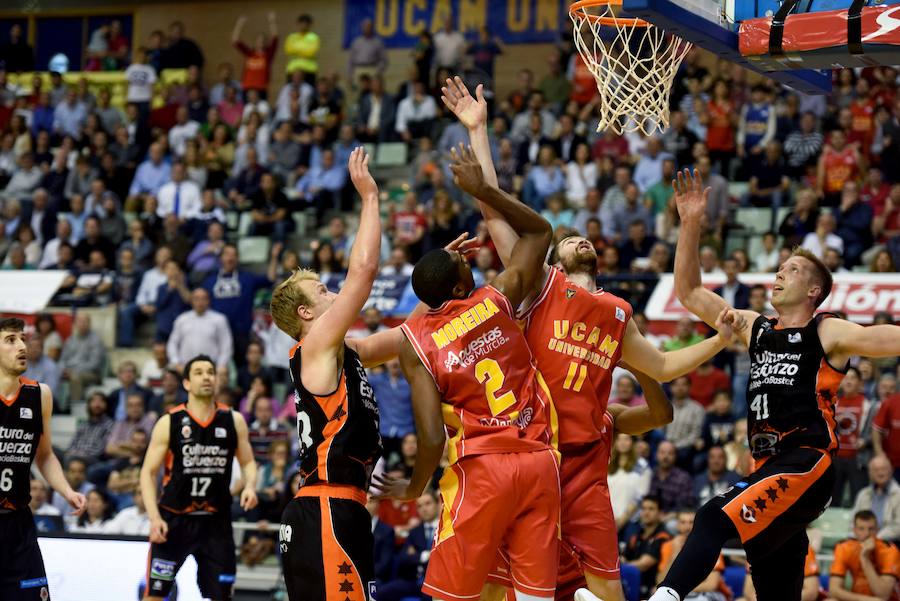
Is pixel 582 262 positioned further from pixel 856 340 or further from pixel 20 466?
pixel 20 466

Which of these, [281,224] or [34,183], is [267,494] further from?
[34,183]

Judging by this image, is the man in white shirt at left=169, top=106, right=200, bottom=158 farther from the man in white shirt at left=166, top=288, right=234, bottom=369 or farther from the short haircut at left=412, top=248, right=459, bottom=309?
the short haircut at left=412, top=248, right=459, bottom=309

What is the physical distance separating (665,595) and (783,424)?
1273 millimetres

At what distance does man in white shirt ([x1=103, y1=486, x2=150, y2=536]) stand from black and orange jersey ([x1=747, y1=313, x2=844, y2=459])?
8.44 meters

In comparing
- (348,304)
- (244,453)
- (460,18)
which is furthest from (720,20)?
(460,18)

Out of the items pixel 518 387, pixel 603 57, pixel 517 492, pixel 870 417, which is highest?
pixel 603 57

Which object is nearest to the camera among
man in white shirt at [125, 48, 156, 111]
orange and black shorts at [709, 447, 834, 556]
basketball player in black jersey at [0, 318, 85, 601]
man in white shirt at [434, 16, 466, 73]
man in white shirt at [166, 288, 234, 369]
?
orange and black shorts at [709, 447, 834, 556]

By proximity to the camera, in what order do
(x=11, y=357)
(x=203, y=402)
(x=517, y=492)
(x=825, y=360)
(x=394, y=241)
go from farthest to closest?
(x=394, y=241), (x=203, y=402), (x=11, y=357), (x=825, y=360), (x=517, y=492)

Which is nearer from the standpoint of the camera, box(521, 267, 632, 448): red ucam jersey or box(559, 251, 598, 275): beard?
box(521, 267, 632, 448): red ucam jersey

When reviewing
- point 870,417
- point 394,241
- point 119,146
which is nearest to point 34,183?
point 119,146

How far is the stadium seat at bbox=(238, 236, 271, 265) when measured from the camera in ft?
64.2

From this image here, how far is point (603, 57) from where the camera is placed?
8664mm

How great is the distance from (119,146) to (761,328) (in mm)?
17039

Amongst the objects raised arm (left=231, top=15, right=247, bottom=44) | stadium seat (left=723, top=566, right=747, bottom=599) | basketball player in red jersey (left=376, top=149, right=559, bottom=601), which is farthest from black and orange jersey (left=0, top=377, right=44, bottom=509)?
raised arm (left=231, top=15, right=247, bottom=44)
